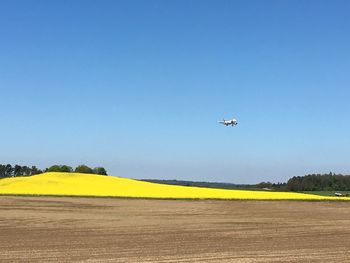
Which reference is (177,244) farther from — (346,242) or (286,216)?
(286,216)

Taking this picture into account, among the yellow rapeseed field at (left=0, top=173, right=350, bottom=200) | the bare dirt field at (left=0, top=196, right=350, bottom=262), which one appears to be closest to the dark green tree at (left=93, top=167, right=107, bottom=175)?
the yellow rapeseed field at (left=0, top=173, right=350, bottom=200)

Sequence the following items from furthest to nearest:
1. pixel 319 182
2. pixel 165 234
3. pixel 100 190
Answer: pixel 319 182, pixel 100 190, pixel 165 234

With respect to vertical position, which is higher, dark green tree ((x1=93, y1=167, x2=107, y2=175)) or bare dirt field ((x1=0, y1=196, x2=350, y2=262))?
dark green tree ((x1=93, y1=167, x2=107, y2=175))

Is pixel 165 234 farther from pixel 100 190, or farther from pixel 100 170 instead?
pixel 100 170

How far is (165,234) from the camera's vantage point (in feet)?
62.1

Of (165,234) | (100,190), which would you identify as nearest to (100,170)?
(100,190)

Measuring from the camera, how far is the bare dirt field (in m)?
14.3

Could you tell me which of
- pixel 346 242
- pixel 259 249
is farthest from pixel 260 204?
pixel 259 249

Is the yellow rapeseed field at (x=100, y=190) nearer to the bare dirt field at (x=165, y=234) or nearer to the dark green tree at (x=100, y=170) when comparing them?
the bare dirt field at (x=165, y=234)

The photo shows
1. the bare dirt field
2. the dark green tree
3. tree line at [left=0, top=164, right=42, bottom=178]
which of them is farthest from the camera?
tree line at [left=0, top=164, right=42, bottom=178]

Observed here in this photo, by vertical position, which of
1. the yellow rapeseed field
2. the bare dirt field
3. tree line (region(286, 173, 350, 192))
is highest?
tree line (region(286, 173, 350, 192))

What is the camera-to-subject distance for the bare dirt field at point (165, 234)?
14328 mm

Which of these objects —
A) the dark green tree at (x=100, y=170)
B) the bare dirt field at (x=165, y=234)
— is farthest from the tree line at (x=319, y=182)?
the bare dirt field at (x=165, y=234)

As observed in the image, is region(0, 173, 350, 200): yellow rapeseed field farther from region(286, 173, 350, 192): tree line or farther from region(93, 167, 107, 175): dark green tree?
region(286, 173, 350, 192): tree line
